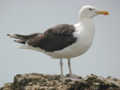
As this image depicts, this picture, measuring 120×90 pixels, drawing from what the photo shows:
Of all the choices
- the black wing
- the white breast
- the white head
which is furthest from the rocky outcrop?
the white head

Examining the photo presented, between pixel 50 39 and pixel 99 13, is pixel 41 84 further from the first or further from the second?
pixel 99 13

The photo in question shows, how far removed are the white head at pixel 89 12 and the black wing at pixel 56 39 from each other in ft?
1.44

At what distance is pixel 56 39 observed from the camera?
951 cm

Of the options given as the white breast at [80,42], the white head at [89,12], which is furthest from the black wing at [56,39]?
the white head at [89,12]

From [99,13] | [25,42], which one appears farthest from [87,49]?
[25,42]

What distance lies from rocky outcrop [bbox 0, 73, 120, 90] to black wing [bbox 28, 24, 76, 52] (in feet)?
2.75

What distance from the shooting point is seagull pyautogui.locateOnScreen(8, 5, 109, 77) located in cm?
924

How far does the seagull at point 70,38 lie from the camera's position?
9.24 m

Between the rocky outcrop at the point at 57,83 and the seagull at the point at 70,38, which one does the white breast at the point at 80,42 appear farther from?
the rocky outcrop at the point at 57,83

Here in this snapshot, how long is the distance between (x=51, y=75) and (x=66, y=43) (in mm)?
1371

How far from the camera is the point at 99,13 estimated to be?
30.9 feet

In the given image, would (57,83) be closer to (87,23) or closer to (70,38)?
(70,38)

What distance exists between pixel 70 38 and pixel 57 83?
3.89ft

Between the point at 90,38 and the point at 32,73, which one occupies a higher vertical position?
the point at 90,38
